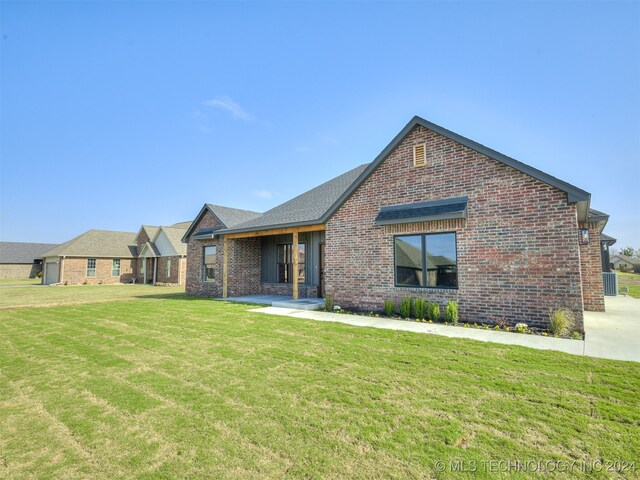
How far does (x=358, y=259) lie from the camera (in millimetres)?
Result: 10617

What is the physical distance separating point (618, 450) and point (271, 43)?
13033 mm

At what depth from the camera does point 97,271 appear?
33.1m

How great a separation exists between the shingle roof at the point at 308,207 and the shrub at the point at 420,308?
14.7ft

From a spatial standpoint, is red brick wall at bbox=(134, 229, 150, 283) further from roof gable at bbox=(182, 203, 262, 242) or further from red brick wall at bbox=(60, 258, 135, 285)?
roof gable at bbox=(182, 203, 262, 242)

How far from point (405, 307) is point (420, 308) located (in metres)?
0.44

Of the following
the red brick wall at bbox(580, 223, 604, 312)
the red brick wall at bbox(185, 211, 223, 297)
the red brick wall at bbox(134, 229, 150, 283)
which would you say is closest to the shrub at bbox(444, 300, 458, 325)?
the red brick wall at bbox(580, 223, 604, 312)

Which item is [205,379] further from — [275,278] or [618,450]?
[275,278]

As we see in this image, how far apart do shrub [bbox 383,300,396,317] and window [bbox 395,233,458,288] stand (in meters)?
0.59

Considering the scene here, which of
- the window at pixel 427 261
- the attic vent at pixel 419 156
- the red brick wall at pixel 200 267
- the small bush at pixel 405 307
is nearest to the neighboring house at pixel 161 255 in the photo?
the red brick wall at pixel 200 267

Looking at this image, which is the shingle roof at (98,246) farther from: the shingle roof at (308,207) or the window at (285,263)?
the window at (285,263)

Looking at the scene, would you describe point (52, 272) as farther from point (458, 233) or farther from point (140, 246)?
point (458, 233)

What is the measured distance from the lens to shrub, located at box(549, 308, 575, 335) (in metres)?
6.99

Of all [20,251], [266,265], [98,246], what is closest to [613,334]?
[266,265]

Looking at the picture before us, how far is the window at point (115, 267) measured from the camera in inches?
1337
